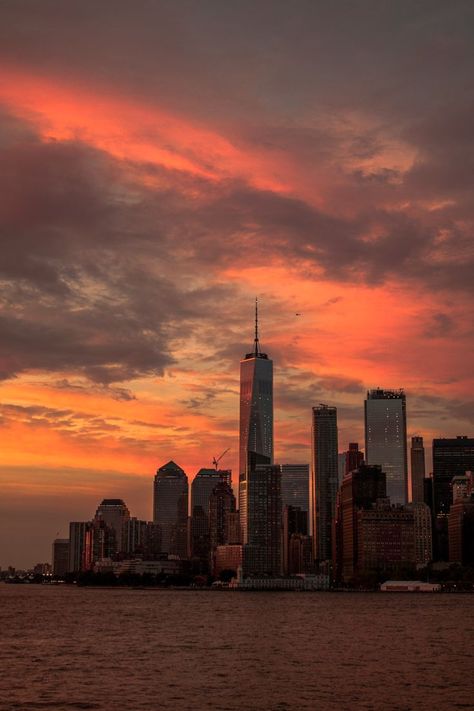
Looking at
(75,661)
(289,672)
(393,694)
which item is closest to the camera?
(393,694)

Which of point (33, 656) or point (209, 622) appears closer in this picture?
point (33, 656)

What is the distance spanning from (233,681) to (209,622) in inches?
3771

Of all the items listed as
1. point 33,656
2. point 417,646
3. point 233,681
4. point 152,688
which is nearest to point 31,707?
point 152,688

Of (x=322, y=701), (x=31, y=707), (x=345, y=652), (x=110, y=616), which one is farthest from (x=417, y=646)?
(x=110, y=616)

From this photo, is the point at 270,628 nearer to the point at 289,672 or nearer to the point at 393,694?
the point at 289,672

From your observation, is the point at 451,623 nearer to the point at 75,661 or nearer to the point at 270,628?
the point at 270,628

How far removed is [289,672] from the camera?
92.8 m

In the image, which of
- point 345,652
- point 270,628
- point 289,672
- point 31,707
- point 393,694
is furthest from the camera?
point 270,628

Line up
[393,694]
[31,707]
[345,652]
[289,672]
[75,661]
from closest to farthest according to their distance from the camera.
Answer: [31,707] → [393,694] → [289,672] → [75,661] → [345,652]

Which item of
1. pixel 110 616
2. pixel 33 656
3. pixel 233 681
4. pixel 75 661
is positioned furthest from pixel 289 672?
pixel 110 616

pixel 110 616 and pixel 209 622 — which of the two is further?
pixel 110 616

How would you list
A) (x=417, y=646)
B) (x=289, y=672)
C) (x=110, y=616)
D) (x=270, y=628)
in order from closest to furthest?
1. (x=289, y=672)
2. (x=417, y=646)
3. (x=270, y=628)
4. (x=110, y=616)

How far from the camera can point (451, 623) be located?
175375 mm

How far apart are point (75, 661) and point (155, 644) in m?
21.1
